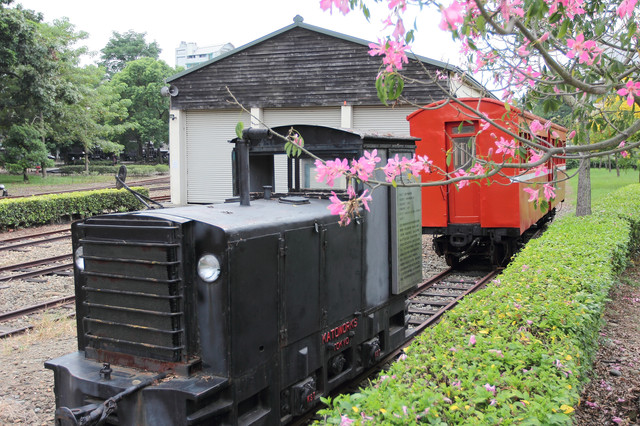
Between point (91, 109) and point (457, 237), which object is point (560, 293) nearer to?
point (457, 237)

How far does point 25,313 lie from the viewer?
8.47 meters

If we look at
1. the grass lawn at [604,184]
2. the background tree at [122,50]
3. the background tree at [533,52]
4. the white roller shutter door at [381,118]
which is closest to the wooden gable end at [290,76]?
the white roller shutter door at [381,118]

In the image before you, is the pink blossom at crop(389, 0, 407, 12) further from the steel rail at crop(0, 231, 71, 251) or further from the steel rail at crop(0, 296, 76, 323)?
the steel rail at crop(0, 231, 71, 251)

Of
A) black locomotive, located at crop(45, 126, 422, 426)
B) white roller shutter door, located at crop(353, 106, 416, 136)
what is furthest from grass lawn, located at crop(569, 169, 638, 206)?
black locomotive, located at crop(45, 126, 422, 426)

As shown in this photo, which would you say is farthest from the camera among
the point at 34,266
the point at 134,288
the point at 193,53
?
the point at 193,53

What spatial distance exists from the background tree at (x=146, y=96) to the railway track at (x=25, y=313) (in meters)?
42.3

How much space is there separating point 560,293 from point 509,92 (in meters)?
2.00

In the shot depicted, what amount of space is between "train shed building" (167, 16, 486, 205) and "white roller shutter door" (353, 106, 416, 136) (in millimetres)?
38

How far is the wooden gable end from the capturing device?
22094 millimetres

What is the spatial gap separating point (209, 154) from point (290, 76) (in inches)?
192

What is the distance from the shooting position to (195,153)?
24719mm

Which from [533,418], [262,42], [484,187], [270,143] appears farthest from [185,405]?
[262,42]

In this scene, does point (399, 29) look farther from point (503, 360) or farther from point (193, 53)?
point (193, 53)

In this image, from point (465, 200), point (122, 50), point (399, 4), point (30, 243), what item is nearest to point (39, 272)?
point (30, 243)
